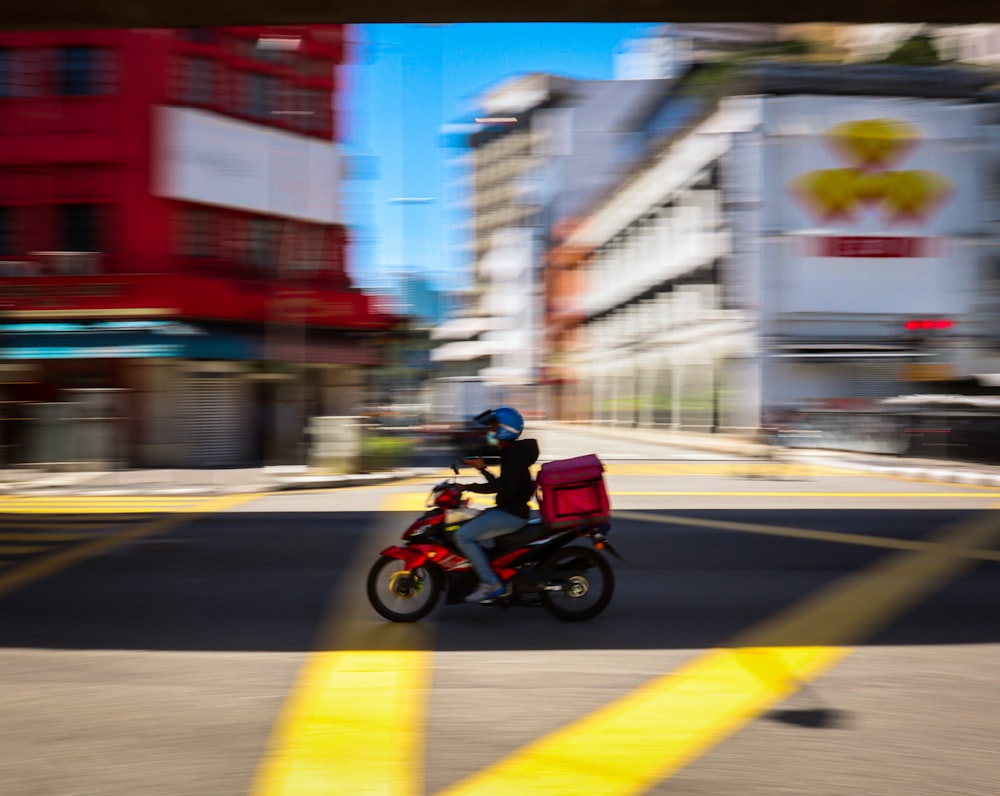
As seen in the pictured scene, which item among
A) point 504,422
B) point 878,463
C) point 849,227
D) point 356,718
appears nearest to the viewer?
point 356,718

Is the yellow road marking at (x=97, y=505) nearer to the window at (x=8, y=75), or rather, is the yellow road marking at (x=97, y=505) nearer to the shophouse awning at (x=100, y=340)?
the shophouse awning at (x=100, y=340)

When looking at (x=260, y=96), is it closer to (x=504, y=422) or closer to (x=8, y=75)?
(x=8, y=75)

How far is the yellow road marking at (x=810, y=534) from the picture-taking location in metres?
11.9

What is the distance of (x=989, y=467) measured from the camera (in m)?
25.1

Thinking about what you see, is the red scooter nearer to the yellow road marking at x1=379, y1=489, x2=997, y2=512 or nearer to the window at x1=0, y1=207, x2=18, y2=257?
the yellow road marking at x1=379, y1=489, x2=997, y2=512

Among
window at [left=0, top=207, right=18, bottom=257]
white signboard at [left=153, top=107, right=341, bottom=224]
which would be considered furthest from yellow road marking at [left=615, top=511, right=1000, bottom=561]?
window at [left=0, top=207, right=18, bottom=257]

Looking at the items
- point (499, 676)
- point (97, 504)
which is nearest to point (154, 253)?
point (97, 504)

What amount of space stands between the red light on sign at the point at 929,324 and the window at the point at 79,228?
94.9ft

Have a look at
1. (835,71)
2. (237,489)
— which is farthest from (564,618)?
(835,71)

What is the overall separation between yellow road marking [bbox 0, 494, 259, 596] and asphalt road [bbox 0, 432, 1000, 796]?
0.23ft

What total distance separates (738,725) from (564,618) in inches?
103

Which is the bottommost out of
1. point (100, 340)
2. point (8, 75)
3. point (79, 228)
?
point (100, 340)

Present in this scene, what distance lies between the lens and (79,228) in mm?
26000

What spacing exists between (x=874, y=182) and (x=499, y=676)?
39.7 metres
